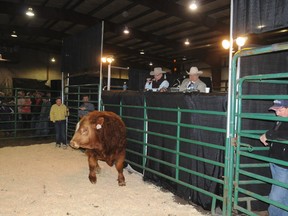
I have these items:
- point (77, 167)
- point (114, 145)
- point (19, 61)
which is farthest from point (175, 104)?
point (19, 61)

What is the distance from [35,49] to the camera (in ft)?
67.1

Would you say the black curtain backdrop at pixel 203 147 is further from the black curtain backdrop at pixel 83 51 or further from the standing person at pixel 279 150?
the black curtain backdrop at pixel 83 51

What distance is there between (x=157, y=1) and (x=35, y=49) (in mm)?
13512

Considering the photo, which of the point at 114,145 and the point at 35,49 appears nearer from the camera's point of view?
the point at 114,145

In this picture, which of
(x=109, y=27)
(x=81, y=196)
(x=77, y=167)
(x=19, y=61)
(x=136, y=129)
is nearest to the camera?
(x=81, y=196)

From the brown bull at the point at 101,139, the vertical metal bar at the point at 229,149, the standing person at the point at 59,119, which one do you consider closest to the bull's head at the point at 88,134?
the brown bull at the point at 101,139

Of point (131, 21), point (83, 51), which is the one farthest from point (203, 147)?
point (131, 21)

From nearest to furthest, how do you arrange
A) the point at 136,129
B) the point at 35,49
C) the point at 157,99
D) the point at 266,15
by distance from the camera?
the point at 266,15
the point at 157,99
the point at 136,129
the point at 35,49

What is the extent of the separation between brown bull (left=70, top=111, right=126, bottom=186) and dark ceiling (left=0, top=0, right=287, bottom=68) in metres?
3.66

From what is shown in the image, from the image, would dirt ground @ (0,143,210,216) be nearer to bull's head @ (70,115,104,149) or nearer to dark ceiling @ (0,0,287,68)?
bull's head @ (70,115,104,149)

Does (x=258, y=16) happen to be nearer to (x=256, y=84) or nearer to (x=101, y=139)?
(x=256, y=84)

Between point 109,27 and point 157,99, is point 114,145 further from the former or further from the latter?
point 109,27

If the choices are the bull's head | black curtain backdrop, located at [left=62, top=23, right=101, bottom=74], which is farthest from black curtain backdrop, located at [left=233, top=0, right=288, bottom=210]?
black curtain backdrop, located at [left=62, top=23, right=101, bottom=74]

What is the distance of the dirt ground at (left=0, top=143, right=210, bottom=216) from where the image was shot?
359 centimetres
